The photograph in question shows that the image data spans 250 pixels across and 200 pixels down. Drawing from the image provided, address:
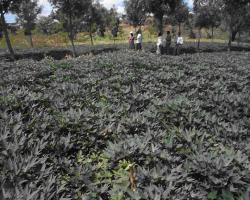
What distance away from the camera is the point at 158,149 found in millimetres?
3816

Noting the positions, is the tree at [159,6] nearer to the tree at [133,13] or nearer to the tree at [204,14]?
the tree at [204,14]

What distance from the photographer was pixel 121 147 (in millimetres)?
3760

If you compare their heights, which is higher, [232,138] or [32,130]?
[32,130]

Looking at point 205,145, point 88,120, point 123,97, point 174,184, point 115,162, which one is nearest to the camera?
point 174,184

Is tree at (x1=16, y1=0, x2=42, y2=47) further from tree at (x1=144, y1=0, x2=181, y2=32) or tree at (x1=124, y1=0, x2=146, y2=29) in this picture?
tree at (x1=144, y1=0, x2=181, y2=32)

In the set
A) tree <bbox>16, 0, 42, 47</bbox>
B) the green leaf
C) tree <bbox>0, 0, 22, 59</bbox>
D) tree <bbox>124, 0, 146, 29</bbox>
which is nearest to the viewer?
the green leaf

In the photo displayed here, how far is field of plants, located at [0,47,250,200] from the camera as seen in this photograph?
3078mm

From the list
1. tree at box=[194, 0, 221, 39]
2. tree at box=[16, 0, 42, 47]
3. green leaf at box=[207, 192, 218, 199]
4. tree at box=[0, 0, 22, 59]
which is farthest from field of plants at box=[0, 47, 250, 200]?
tree at box=[16, 0, 42, 47]

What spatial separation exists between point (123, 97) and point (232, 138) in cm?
232

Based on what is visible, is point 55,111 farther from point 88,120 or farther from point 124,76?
point 124,76

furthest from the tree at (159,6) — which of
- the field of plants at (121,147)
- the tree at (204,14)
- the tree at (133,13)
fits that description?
the field of plants at (121,147)

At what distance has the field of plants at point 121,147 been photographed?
10.1 feet

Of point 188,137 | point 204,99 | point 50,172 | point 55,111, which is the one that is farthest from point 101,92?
point 50,172

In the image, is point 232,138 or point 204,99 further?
point 204,99
